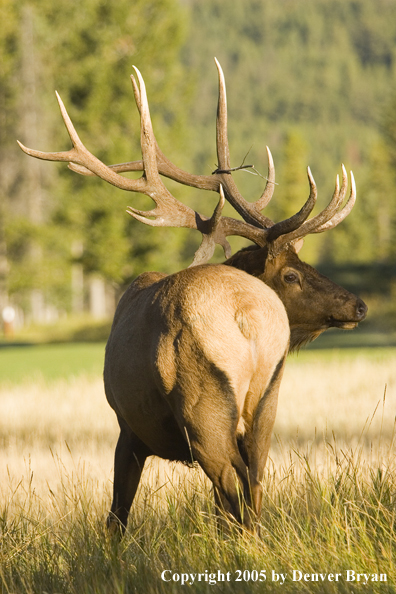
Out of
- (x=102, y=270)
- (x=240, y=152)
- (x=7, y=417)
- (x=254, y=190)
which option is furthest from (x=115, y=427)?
(x=240, y=152)

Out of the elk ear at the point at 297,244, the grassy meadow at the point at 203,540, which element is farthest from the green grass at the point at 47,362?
the elk ear at the point at 297,244

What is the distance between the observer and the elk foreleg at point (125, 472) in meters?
4.18

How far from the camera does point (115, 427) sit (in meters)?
9.05

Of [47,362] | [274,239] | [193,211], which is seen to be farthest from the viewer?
[47,362]

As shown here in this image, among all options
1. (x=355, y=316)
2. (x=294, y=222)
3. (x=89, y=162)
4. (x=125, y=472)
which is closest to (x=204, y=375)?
(x=125, y=472)

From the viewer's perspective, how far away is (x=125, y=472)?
13.8ft

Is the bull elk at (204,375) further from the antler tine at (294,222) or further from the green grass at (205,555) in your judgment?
the green grass at (205,555)

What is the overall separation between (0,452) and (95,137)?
2735 cm

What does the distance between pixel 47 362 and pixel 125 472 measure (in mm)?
15847

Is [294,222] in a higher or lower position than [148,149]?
lower

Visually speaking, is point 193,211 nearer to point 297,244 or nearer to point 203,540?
point 297,244

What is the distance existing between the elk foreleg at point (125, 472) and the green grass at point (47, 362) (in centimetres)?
1015

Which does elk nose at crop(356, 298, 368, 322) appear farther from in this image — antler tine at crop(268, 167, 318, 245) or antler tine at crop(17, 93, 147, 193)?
antler tine at crop(17, 93, 147, 193)

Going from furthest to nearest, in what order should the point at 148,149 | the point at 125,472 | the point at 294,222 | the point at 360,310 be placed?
the point at 148,149, the point at 360,310, the point at 294,222, the point at 125,472
